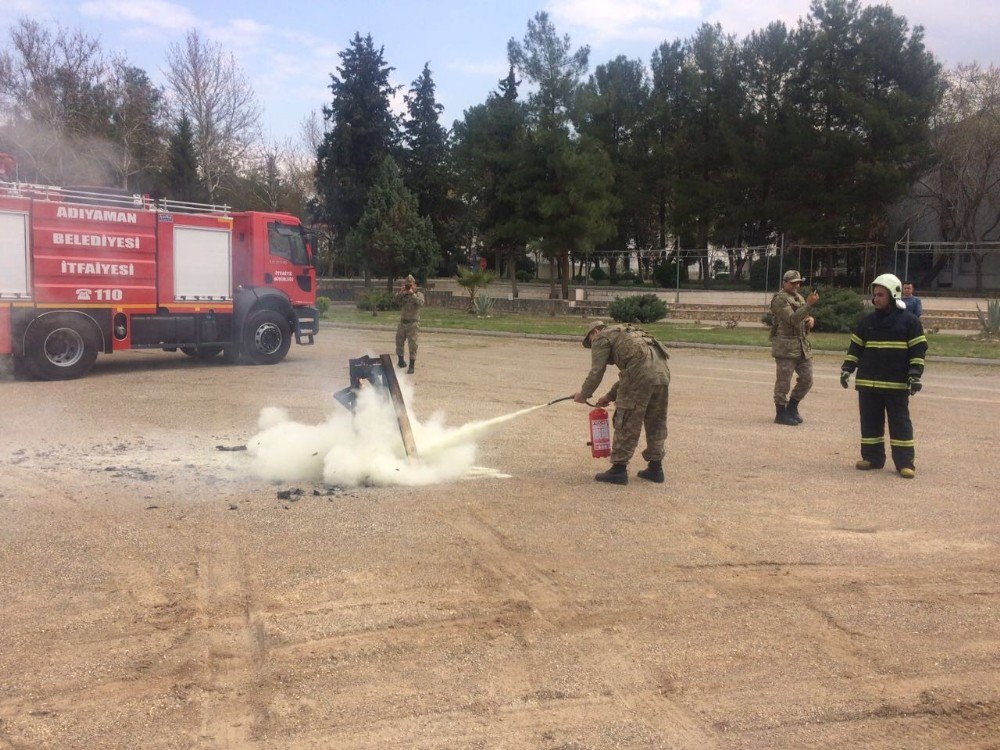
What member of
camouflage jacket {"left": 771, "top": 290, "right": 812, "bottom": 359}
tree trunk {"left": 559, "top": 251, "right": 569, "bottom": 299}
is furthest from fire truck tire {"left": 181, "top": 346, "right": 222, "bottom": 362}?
tree trunk {"left": 559, "top": 251, "right": 569, "bottom": 299}

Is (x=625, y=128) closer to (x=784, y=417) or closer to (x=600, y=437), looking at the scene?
(x=784, y=417)

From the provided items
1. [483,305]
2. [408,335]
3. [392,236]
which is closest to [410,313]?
[408,335]

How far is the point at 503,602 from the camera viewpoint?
4699 mm

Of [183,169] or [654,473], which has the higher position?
[183,169]

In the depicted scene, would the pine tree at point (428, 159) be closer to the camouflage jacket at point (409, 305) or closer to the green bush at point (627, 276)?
the green bush at point (627, 276)

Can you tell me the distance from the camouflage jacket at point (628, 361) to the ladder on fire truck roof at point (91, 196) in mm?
10100

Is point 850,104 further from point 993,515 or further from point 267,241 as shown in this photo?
point 993,515

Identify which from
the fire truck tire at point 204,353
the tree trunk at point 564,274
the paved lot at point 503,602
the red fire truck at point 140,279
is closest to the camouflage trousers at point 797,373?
the paved lot at point 503,602

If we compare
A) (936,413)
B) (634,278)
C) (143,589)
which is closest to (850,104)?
(634,278)

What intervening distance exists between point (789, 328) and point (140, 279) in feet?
34.7

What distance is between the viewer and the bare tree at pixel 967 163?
36.8 meters

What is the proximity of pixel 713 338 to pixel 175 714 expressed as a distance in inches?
844

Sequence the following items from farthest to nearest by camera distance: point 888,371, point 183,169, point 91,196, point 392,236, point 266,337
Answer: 1. point 183,169
2. point 392,236
3. point 266,337
4. point 91,196
5. point 888,371

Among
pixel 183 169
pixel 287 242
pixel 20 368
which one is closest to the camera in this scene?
pixel 20 368
